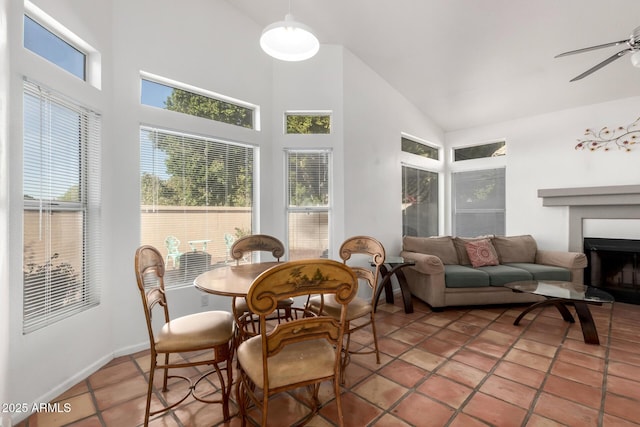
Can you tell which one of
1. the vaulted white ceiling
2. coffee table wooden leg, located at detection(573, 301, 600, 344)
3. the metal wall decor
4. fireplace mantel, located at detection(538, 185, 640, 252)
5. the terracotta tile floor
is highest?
the vaulted white ceiling

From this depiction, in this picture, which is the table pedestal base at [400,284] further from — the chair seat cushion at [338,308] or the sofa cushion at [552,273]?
the sofa cushion at [552,273]

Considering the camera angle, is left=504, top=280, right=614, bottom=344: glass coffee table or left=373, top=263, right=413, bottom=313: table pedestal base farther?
left=373, top=263, right=413, bottom=313: table pedestal base

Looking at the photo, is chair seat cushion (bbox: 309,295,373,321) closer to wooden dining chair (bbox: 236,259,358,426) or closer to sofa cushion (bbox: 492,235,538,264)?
wooden dining chair (bbox: 236,259,358,426)

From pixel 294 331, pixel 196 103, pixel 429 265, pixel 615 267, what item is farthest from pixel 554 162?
pixel 196 103

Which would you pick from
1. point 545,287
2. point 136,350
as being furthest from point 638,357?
point 136,350

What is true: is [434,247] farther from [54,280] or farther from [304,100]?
[54,280]

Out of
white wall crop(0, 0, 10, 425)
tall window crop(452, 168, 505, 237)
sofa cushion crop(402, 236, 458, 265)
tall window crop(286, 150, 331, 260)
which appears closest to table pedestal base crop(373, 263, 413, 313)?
sofa cushion crop(402, 236, 458, 265)

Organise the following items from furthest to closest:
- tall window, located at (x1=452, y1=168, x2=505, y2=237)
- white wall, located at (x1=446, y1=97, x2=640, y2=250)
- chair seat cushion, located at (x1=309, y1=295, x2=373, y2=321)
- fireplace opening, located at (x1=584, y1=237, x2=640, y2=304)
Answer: tall window, located at (x1=452, y1=168, x2=505, y2=237)
white wall, located at (x1=446, y1=97, x2=640, y2=250)
fireplace opening, located at (x1=584, y1=237, x2=640, y2=304)
chair seat cushion, located at (x1=309, y1=295, x2=373, y2=321)

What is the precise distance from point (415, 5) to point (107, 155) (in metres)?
3.06

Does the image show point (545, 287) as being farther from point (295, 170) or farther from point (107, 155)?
point (107, 155)

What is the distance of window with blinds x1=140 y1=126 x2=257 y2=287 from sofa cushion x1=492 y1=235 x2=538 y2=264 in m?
3.69

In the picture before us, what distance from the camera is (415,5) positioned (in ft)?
8.39

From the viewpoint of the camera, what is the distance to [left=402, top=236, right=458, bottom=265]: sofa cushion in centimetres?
388

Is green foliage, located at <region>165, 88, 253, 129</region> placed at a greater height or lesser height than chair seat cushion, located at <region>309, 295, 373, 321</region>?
greater
